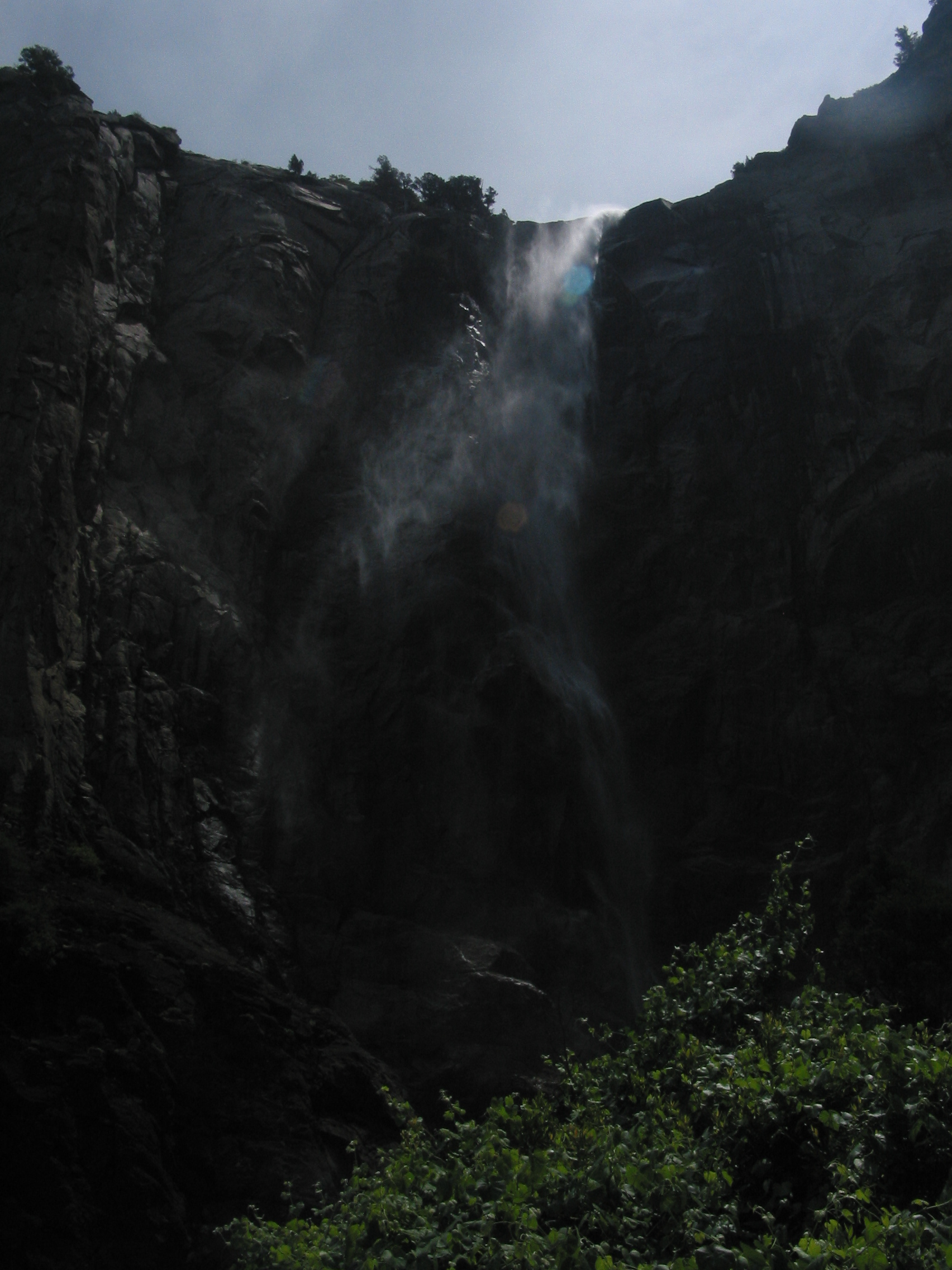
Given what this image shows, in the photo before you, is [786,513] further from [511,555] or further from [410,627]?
[410,627]

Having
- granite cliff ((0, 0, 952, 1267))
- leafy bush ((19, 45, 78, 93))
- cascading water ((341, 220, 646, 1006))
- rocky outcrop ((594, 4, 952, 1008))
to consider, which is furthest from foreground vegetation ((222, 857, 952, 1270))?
leafy bush ((19, 45, 78, 93))

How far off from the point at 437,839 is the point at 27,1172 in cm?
1232

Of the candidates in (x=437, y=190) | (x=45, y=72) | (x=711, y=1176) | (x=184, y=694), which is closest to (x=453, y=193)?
(x=437, y=190)

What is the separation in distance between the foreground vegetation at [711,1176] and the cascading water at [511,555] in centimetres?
1599

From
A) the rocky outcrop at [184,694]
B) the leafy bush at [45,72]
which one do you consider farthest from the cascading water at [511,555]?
the leafy bush at [45,72]

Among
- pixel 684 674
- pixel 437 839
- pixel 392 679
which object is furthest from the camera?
pixel 684 674

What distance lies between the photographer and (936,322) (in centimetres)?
3462

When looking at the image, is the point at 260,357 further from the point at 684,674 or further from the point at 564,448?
the point at 684,674

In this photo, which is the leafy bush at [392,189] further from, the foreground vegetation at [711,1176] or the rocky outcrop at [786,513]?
the foreground vegetation at [711,1176]

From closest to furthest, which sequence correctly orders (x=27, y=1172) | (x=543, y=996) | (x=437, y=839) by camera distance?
(x=27, y=1172) < (x=543, y=996) < (x=437, y=839)

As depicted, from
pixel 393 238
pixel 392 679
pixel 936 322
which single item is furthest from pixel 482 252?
pixel 392 679

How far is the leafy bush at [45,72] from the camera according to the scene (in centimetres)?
3231

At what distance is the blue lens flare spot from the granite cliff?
0.44 meters

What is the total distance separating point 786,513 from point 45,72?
23.4 meters
